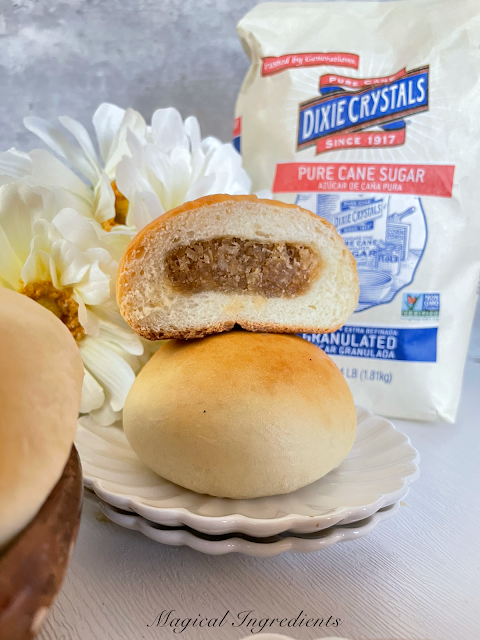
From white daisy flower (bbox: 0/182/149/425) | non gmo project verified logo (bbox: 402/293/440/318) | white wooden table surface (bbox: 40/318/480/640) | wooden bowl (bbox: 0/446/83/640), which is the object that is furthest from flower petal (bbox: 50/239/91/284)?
non gmo project verified logo (bbox: 402/293/440/318)

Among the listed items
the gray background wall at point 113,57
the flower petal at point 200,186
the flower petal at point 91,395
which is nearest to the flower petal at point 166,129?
the flower petal at point 200,186

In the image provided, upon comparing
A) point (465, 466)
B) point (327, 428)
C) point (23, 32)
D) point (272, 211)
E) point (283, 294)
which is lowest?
point (465, 466)

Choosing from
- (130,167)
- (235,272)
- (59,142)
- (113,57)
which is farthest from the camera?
(113,57)

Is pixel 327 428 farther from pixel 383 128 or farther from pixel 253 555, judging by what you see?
pixel 383 128

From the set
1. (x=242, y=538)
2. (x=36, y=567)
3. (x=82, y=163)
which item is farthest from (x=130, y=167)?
(x=36, y=567)

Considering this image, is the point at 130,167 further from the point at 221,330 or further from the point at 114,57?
the point at 114,57

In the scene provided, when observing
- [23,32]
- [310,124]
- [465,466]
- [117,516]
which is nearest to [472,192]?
[310,124]

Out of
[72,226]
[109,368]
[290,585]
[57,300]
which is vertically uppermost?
[72,226]
